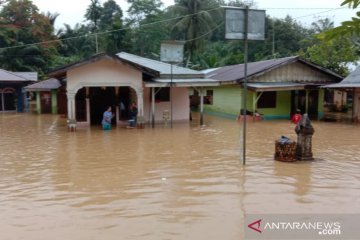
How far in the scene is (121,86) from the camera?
18.9 metres

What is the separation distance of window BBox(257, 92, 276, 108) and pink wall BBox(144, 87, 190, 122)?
4694 millimetres

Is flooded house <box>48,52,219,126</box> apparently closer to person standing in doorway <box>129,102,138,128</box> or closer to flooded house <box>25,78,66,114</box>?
person standing in doorway <box>129,102,138,128</box>

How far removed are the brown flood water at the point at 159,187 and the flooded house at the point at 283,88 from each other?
8.73 metres

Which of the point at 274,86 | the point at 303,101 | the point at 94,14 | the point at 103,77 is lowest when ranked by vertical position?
the point at 303,101

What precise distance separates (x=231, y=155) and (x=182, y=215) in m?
5.42

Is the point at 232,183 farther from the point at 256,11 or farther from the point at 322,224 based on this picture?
the point at 256,11

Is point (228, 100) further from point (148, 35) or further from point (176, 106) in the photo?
point (148, 35)

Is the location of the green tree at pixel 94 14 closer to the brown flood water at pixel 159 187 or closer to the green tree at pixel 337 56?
the green tree at pixel 337 56

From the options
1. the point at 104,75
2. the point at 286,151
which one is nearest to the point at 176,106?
the point at 104,75

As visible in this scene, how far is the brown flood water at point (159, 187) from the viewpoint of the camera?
221 inches

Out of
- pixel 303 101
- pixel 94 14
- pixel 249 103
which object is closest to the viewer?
pixel 249 103

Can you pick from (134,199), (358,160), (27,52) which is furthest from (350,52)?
(27,52)

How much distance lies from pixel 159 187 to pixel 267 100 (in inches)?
667

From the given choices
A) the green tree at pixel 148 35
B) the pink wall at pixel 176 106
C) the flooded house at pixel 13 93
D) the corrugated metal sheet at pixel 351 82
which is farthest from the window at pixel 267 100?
the green tree at pixel 148 35
